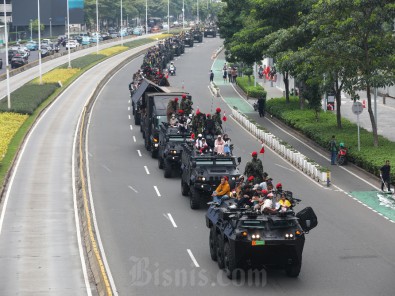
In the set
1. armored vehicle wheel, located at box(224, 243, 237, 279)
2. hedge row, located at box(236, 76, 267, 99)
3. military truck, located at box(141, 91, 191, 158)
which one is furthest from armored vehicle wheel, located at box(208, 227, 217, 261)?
hedge row, located at box(236, 76, 267, 99)

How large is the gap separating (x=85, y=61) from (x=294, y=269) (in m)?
92.0

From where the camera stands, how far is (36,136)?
63.6 meters

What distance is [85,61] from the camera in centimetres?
11794

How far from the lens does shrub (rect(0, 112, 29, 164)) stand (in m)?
56.5

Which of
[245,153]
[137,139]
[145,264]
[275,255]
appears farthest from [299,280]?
[137,139]

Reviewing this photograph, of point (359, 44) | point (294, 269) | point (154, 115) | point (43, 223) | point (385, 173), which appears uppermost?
point (359, 44)

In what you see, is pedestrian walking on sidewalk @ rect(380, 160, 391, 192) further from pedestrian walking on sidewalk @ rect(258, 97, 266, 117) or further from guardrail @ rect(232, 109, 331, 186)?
pedestrian walking on sidewalk @ rect(258, 97, 266, 117)

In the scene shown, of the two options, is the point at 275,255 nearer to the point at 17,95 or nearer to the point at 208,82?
the point at 17,95

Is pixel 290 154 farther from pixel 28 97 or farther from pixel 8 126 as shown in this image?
pixel 28 97

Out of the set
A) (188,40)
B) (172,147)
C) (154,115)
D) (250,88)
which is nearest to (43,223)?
(172,147)

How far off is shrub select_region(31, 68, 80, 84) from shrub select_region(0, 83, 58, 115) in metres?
4.07

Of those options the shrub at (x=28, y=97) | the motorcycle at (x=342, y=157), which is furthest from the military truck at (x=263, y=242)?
the shrub at (x=28, y=97)

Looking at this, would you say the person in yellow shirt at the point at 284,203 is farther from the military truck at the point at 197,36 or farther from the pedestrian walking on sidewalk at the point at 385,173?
the military truck at the point at 197,36

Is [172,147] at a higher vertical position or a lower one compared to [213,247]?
higher
